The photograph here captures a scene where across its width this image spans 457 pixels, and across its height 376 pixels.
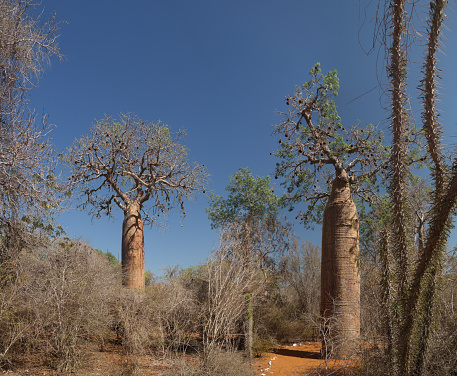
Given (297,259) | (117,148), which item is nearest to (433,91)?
(117,148)

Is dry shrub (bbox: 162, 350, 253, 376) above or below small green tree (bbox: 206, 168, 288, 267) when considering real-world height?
below

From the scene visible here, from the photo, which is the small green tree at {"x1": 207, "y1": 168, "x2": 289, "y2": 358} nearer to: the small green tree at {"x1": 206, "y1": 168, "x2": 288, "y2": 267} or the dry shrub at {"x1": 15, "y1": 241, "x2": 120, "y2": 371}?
the small green tree at {"x1": 206, "y1": 168, "x2": 288, "y2": 267}

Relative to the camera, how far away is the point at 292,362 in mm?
8289

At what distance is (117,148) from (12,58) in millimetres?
4899

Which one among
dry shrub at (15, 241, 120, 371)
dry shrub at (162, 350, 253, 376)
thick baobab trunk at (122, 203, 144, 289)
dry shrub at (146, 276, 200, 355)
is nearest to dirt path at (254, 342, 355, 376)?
dry shrub at (162, 350, 253, 376)

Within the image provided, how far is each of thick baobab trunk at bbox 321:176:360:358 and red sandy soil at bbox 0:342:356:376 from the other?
901 mm

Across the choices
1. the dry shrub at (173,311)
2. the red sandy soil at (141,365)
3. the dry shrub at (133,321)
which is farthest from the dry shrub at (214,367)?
the dry shrub at (173,311)

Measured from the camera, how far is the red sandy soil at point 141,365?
6.89 metres

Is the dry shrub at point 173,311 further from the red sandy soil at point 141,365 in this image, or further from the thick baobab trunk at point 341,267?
the thick baobab trunk at point 341,267

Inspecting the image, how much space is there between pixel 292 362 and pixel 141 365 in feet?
11.4

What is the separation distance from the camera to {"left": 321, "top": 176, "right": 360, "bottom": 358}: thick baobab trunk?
8078 mm

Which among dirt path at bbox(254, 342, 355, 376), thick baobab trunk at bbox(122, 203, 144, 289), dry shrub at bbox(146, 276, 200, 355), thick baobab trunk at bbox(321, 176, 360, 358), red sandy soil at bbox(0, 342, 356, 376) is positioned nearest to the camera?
red sandy soil at bbox(0, 342, 356, 376)

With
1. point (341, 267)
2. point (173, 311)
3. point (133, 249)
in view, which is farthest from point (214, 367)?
point (133, 249)

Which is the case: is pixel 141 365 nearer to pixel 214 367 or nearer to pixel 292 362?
pixel 214 367
